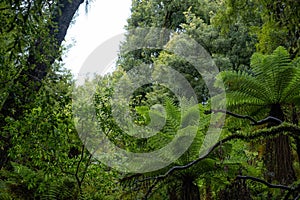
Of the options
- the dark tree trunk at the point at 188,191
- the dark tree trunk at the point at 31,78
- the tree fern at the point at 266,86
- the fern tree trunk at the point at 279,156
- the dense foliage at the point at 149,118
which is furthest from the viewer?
the tree fern at the point at 266,86

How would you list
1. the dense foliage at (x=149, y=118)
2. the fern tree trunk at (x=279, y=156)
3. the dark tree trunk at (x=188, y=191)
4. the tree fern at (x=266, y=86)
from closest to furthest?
1. the dense foliage at (x=149, y=118)
2. the fern tree trunk at (x=279, y=156)
3. the dark tree trunk at (x=188, y=191)
4. the tree fern at (x=266, y=86)

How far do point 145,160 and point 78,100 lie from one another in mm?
1611

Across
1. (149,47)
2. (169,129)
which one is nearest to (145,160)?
(169,129)

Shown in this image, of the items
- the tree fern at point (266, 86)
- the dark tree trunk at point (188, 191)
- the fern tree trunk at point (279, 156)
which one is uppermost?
the tree fern at point (266, 86)

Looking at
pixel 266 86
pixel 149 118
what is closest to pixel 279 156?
pixel 266 86

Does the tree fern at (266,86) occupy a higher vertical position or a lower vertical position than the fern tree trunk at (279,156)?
higher

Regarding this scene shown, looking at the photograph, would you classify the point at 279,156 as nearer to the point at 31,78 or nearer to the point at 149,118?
the point at 149,118

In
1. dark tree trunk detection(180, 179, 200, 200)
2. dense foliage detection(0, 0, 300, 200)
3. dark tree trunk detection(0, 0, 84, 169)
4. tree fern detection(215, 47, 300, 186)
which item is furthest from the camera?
tree fern detection(215, 47, 300, 186)

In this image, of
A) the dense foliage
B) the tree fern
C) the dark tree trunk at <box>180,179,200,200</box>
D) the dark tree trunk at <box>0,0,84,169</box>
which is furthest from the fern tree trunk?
the dark tree trunk at <box>0,0,84,169</box>

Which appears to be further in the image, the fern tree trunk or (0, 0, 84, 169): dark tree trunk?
the fern tree trunk

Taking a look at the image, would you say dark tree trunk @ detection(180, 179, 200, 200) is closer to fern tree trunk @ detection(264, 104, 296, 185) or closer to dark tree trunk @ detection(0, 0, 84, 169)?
fern tree trunk @ detection(264, 104, 296, 185)

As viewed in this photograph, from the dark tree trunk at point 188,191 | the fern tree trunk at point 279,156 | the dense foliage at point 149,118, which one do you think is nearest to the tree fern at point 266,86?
the dense foliage at point 149,118

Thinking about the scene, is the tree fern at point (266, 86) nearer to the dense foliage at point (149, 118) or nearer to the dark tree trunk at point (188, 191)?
the dense foliage at point (149, 118)

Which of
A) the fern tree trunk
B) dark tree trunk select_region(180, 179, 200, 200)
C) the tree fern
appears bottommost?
dark tree trunk select_region(180, 179, 200, 200)
